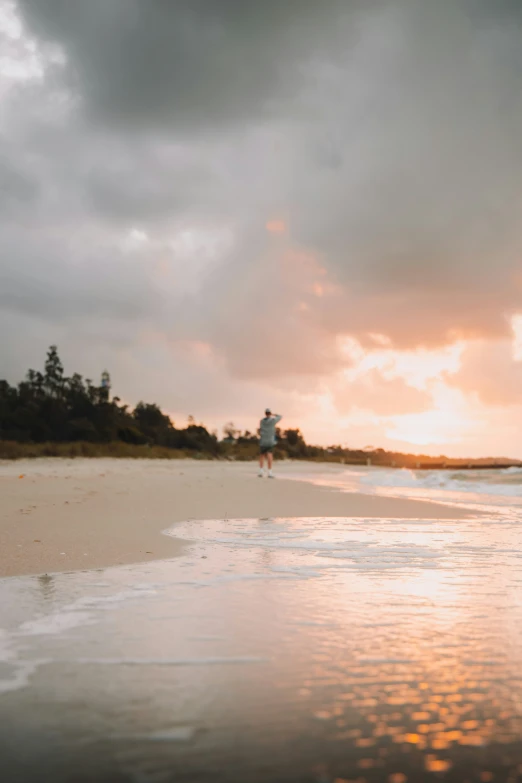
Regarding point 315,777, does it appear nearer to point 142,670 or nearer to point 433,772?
point 433,772

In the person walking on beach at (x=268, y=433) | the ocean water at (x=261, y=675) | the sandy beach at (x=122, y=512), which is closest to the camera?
the ocean water at (x=261, y=675)

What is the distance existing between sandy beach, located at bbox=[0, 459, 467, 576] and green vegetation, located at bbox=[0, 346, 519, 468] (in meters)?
13.8

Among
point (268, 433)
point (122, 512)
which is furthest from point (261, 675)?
point (268, 433)

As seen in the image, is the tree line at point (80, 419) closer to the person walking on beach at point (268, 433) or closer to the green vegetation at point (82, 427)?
the green vegetation at point (82, 427)

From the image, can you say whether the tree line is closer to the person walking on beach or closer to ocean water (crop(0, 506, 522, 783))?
the person walking on beach

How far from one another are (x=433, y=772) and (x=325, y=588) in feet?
7.06

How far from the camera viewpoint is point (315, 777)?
157 centimetres

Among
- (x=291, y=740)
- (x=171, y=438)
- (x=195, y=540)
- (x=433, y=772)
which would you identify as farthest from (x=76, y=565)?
(x=171, y=438)

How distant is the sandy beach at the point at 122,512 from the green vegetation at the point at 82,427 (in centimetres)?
1380

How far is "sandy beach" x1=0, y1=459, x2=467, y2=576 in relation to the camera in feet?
15.9

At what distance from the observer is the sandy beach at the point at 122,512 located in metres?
4.84

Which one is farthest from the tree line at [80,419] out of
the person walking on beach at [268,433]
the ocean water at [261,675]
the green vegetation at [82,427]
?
the ocean water at [261,675]

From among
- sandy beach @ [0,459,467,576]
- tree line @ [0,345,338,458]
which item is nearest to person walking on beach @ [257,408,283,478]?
sandy beach @ [0,459,467,576]

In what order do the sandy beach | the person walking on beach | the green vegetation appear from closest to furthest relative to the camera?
1. the sandy beach
2. the person walking on beach
3. the green vegetation
